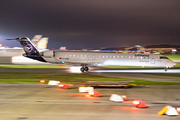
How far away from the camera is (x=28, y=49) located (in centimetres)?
3253

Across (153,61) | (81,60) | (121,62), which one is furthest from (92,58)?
(153,61)

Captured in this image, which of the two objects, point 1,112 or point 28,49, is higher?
point 28,49

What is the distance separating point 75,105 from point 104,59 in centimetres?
2072

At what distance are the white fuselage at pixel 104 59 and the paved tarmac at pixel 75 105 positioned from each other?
54.2ft

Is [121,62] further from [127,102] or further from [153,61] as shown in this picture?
[127,102]

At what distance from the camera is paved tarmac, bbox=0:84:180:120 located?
378 inches

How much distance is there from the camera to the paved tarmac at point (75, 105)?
9.59 metres

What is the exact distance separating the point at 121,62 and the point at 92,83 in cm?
1600

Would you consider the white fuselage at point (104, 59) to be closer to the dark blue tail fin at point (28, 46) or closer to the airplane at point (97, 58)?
the airplane at point (97, 58)

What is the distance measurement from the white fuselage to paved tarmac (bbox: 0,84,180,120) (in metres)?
16.5

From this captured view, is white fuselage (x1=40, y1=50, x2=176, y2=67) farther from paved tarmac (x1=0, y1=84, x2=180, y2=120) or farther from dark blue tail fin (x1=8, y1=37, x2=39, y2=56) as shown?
paved tarmac (x1=0, y1=84, x2=180, y2=120)

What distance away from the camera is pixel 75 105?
11609mm

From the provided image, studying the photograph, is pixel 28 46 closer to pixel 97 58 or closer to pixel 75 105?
pixel 97 58

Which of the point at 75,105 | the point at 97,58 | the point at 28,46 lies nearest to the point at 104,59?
the point at 97,58
